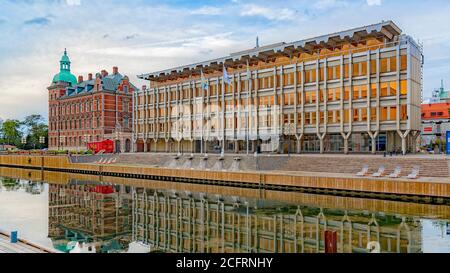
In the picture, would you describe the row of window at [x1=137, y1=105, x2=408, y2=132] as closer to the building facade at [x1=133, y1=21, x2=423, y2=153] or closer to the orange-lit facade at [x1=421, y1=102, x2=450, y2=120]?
the building facade at [x1=133, y1=21, x2=423, y2=153]

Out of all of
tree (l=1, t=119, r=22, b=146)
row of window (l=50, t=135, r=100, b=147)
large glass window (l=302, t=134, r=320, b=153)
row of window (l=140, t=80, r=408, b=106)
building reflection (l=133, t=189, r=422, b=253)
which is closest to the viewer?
building reflection (l=133, t=189, r=422, b=253)

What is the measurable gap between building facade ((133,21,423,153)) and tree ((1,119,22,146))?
85562 mm

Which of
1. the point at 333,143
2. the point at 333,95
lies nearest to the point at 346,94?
the point at 333,95

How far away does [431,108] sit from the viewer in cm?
8419

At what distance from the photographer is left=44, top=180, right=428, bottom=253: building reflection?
19766mm

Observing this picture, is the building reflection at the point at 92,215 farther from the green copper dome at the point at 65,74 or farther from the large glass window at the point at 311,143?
the green copper dome at the point at 65,74

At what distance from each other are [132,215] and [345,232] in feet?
48.3

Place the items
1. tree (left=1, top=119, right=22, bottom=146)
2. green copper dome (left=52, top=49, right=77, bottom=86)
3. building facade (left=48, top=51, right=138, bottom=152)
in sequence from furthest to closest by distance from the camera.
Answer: tree (left=1, top=119, right=22, bottom=146) → green copper dome (left=52, top=49, right=77, bottom=86) → building facade (left=48, top=51, right=138, bottom=152)

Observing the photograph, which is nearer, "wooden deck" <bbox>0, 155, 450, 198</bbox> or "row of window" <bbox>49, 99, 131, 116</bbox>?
"wooden deck" <bbox>0, 155, 450, 198</bbox>

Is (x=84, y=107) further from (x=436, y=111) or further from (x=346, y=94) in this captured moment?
(x=436, y=111)

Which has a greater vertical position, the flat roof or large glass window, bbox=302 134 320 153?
the flat roof

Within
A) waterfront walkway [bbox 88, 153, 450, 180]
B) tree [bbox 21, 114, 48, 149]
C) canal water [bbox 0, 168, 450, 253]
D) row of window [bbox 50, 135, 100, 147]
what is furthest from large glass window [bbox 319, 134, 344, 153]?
tree [bbox 21, 114, 48, 149]
